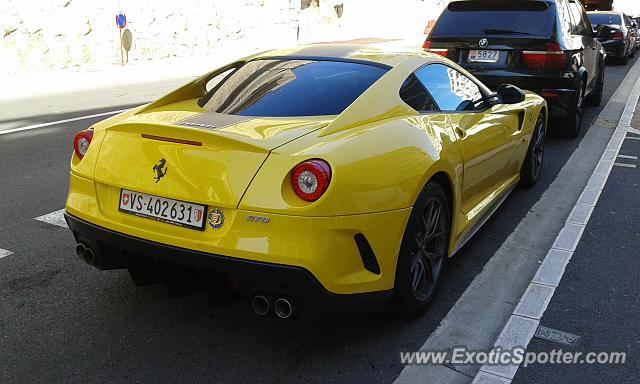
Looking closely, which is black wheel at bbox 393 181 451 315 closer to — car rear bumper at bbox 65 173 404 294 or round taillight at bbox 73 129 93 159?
car rear bumper at bbox 65 173 404 294

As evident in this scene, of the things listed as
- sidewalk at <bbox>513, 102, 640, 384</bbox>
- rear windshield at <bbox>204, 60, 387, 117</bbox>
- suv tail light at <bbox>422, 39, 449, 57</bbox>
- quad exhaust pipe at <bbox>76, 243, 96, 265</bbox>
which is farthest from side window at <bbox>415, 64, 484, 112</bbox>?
suv tail light at <bbox>422, 39, 449, 57</bbox>

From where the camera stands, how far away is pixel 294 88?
11.7ft

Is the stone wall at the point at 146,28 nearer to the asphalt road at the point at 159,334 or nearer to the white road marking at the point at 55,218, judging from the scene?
the white road marking at the point at 55,218

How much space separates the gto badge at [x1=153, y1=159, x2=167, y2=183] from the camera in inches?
115

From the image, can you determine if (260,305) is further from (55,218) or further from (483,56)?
(483,56)

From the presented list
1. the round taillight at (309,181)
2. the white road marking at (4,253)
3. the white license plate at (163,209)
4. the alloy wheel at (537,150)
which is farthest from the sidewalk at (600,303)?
the white road marking at (4,253)

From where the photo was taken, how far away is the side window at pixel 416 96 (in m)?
3.59

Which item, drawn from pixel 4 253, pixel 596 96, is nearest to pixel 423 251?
pixel 4 253

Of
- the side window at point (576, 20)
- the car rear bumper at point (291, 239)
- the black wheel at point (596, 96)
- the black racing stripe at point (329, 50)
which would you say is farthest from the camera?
the black wheel at point (596, 96)

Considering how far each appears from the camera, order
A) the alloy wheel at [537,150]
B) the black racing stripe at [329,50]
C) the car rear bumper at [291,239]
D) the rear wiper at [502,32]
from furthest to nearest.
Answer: the rear wiper at [502,32], the alloy wheel at [537,150], the black racing stripe at [329,50], the car rear bumper at [291,239]

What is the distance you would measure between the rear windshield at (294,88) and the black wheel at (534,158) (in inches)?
99.4

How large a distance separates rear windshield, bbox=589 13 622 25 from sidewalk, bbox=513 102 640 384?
16407 mm

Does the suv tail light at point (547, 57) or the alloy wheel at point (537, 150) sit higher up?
the suv tail light at point (547, 57)

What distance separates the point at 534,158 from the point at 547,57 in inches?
71.8
